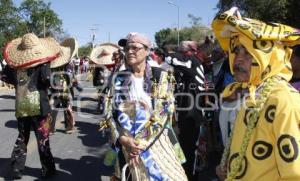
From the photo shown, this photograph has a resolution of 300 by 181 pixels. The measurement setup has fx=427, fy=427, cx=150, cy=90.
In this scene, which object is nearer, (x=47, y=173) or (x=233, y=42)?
(x=233, y=42)

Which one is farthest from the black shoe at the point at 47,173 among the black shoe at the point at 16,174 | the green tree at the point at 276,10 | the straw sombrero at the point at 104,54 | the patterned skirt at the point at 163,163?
the green tree at the point at 276,10

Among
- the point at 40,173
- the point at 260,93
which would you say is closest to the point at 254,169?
A: the point at 260,93

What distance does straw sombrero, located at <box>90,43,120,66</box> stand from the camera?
10.1 metres

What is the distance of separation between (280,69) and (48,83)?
12.9 ft

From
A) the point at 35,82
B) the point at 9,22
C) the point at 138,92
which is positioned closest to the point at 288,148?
the point at 138,92

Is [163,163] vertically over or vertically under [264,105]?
under

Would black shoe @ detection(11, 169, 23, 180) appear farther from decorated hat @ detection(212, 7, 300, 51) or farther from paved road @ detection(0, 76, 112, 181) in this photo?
decorated hat @ detection(212, 7, 300, 51)

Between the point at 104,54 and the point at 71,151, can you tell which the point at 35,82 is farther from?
the point at 104,54

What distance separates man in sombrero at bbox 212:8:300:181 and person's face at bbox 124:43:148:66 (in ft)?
4.82

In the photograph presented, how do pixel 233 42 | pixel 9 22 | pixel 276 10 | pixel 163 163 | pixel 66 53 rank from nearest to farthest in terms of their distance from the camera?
pixel 233 42, pixel 163 163, pixel 66 53, pixel 276 10, pixel 9 22

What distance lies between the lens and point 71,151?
6852 millimetres

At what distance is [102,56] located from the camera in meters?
10.4

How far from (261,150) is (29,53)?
4045 millimetres

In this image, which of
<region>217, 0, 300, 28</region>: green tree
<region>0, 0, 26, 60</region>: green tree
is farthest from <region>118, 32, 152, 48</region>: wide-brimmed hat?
<region>0, 0, 26, 60</region>: green tree
